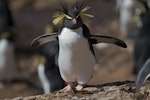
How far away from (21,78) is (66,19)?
23.1 feet

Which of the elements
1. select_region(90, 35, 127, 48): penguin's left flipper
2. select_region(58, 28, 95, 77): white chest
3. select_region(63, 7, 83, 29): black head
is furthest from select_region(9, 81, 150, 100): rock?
select_region(63, 7, 83, 29): black head

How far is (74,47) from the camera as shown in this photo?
4977mm

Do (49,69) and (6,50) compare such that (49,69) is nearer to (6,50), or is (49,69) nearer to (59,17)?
(6,50)

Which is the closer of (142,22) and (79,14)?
(79,14)

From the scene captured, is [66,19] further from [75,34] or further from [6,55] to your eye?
[6,55]

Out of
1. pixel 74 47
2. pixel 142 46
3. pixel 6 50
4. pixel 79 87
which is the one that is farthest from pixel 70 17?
pixel 6 50

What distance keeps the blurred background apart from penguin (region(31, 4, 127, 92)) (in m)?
5.48

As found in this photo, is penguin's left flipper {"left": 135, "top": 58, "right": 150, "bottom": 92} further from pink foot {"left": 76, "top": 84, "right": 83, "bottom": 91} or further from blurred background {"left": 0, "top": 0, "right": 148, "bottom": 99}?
blurred background {"left": 0, "top": 0, "right": 148, "bottom": 99}

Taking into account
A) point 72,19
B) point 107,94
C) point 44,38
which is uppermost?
point 72,19

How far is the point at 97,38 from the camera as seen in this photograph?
5312 millimetres

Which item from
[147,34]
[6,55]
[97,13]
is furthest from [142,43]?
[97,13]

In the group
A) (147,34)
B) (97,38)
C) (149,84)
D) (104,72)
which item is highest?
→ (97,38)

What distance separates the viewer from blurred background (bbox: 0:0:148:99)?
38.1ft

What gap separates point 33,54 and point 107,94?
8369mm
